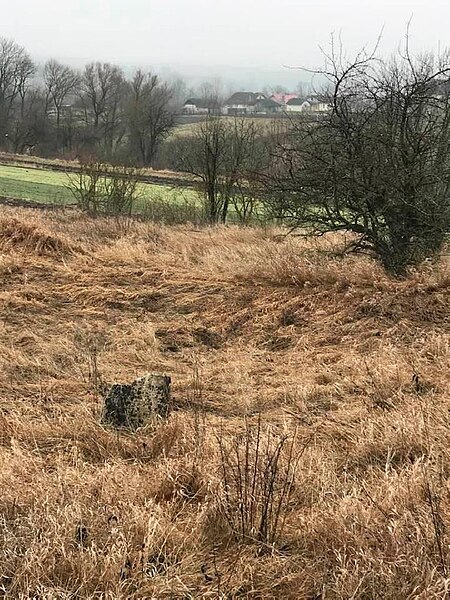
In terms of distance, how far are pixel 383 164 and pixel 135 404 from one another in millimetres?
6001

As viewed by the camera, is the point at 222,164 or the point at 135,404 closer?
the point at 135,404

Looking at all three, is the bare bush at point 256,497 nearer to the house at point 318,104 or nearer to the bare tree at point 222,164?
the house at point 318,104

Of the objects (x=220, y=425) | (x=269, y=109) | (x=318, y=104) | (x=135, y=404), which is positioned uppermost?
(x=269, y=109)

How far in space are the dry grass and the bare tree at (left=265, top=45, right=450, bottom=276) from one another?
2.29 ft

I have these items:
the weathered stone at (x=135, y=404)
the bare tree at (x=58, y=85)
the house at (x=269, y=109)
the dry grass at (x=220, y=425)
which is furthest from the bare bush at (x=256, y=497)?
the bare tree at (x=58, y=85)

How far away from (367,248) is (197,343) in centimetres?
378

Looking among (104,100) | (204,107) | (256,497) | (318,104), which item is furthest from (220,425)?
(104,100)

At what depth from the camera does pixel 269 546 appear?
2682mm

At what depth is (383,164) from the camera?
8.85 meters

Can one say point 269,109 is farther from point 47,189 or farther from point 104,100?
point 104,100

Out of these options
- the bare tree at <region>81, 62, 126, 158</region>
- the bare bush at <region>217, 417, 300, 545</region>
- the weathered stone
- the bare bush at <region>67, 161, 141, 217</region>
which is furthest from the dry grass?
the bare tree at <region>81, 62, 126, 158</region>

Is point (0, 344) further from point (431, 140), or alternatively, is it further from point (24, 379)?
point (431, 140)

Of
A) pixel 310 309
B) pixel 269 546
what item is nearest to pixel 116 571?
pixel 269 546

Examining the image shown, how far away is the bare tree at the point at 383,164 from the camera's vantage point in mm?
8859
